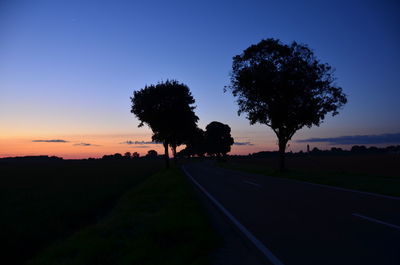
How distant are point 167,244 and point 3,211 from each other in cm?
868

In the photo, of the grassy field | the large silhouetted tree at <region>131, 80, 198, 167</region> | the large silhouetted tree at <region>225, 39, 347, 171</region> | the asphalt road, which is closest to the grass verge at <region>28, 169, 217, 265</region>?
the asphalt road

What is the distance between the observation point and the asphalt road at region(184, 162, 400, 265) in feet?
17.6

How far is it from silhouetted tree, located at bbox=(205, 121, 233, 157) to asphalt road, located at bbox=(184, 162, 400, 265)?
83.4 metres

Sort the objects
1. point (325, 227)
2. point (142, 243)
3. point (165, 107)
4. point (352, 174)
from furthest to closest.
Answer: point (165, 107), point (352, 174), point (325, 227), point (142, 243)

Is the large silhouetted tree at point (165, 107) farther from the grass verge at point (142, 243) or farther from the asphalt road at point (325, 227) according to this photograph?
the grass verge at point (142, 243)

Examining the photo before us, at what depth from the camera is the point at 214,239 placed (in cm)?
677

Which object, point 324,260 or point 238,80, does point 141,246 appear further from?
point 238,80

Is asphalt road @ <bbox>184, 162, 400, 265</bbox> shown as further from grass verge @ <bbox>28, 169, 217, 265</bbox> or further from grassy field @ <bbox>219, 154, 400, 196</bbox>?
grassy field @ <bbox>219, 154, 400, 196</bbox>

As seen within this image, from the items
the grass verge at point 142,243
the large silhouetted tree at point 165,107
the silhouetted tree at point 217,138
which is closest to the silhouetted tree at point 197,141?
the silhouetted tree at point 217,138

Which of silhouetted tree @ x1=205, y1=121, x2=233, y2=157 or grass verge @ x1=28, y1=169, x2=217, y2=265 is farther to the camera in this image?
silhouetted tree @ x1=205, y1=121, x2=233, y2=157

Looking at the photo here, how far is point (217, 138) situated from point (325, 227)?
88.6 meters

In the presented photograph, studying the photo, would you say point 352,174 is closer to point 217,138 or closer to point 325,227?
point 325,227

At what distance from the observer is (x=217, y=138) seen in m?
96.1

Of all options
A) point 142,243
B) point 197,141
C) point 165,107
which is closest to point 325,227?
point 142,243
